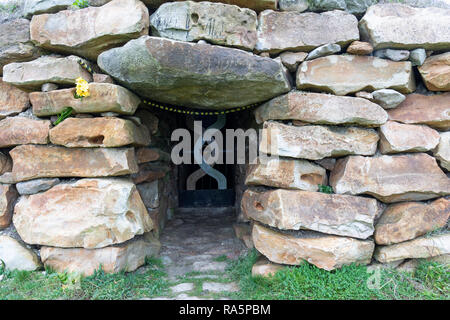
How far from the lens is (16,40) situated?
2.07m

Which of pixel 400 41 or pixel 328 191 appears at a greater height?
pixel 400 41

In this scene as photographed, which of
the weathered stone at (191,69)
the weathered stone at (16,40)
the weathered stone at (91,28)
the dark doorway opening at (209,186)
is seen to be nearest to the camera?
the weathered stone at (191,69)

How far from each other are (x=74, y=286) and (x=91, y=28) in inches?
71.5

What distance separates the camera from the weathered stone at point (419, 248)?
193 centimetres

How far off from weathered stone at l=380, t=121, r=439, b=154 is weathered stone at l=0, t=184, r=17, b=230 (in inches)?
114

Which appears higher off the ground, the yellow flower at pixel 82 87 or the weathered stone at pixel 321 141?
the yellow flower at pixel 82 87

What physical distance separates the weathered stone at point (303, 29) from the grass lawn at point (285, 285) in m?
1.63

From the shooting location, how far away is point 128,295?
1890 mm

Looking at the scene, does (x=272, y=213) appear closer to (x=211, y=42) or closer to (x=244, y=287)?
(x=244, y=287)

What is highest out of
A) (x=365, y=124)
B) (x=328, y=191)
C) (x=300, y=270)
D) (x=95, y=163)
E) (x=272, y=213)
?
Result: (x=365, y=124)

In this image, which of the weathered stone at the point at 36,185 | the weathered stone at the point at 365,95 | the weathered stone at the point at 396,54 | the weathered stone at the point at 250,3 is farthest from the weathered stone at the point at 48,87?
the weathered stone at the point at 396,54

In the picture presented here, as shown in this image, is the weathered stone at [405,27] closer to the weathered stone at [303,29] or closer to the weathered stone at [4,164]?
the weathered stone at [303,29]

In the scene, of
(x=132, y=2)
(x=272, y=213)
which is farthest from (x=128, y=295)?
(x=132, y=2)

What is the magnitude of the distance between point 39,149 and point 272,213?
71.5 inches
